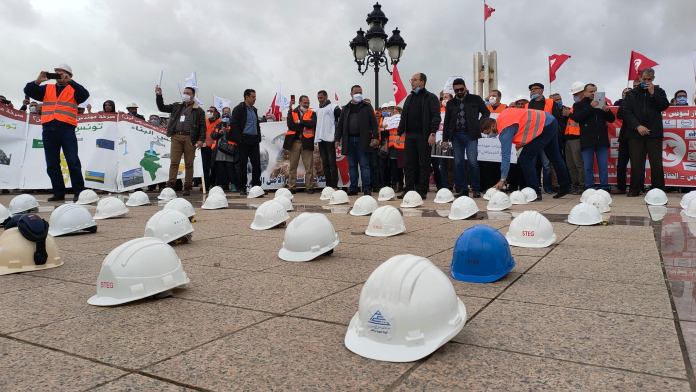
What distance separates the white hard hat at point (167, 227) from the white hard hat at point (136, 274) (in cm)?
180

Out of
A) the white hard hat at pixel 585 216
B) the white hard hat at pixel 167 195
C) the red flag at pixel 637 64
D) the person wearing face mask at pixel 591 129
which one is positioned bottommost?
the white hard hat at pixel 585 216

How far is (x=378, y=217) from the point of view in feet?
18.3

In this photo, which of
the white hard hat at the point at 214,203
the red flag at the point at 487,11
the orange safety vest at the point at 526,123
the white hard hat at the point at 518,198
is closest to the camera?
the white hard hat at the point at 518,198

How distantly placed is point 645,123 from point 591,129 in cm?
98

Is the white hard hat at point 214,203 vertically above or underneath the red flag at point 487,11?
underneath

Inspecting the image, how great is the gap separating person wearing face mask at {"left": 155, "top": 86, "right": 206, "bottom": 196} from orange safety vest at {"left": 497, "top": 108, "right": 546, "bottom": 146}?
6.56 m

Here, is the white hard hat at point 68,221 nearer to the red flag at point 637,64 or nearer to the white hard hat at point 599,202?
the white hard hat at point 599,202

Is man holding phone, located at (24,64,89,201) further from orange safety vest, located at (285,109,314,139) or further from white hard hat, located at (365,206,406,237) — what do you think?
white hard hat, located at (365,206,406,237)

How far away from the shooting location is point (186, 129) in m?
11.6

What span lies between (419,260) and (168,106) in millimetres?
10908

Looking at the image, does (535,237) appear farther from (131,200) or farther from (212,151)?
(212,151)

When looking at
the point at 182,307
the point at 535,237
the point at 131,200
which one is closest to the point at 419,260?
the point at 182,307

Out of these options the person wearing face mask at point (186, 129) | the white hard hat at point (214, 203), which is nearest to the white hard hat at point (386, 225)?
the white hard hat at point (214, 203)

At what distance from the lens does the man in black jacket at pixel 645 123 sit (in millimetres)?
9672
